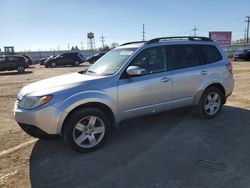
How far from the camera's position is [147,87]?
5.23m

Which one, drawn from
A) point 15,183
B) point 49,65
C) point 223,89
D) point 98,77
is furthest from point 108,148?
point 49,65

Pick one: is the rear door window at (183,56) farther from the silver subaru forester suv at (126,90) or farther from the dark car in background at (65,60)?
the dark car in background at (65,60)

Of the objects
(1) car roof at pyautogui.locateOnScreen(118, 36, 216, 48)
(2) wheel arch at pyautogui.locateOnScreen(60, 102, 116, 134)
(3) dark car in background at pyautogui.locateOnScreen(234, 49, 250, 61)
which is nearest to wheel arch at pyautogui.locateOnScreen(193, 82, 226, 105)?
(1) car roof at pyautogui.locateOnScreen(118, 36, 216, 48)

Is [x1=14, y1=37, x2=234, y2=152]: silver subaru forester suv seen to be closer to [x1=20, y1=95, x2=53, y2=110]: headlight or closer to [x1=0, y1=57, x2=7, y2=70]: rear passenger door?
[x1=20, y1=95, x2=53, y2=110]: headlight

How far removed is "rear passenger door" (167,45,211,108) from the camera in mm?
5720

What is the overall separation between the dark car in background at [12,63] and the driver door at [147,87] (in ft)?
77.4

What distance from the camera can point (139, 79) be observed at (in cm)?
515

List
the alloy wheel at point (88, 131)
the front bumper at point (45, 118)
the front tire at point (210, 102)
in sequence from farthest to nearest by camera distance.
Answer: the front tire at point (210, 102) < the alloy wheel at point (88, 131) < the front bumper at point (45, 118)

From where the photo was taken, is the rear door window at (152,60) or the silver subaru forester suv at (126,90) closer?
the silver subaru forester suv at (126,90)

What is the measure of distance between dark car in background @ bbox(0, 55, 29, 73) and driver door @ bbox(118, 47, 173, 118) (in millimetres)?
23581

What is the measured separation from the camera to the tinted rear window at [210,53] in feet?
20.7

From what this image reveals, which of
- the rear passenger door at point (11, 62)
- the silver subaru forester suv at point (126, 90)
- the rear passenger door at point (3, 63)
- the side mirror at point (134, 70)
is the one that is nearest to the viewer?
the silver subaru forester suv at point (126, 90)

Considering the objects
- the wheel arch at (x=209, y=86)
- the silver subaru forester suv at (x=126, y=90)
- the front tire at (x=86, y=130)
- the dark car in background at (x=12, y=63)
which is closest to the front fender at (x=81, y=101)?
the silver subaru forester suv at (x=126, y=90)

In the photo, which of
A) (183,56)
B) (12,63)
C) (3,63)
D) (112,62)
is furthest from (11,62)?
(183,56)
